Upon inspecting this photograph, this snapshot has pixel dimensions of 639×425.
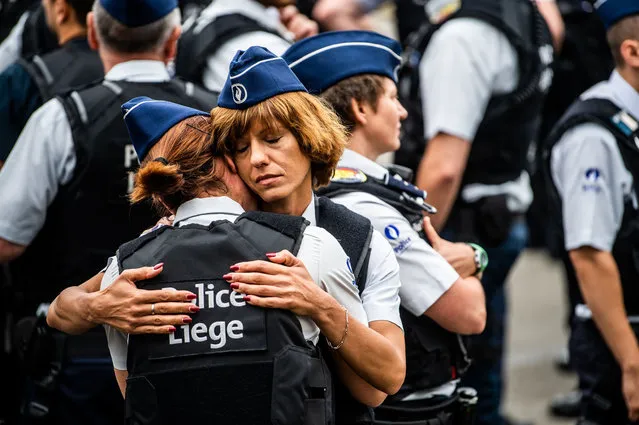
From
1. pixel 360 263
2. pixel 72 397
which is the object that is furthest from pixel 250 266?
pixel 72 397

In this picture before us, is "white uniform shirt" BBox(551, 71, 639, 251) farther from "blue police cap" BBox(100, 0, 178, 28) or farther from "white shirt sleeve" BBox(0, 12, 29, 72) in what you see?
"white shirt sleeve" BBox(0, 12, 29, 72)

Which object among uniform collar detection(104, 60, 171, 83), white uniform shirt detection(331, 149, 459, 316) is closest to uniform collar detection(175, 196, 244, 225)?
white uniform shirt detection(331, 149, 459, 316)

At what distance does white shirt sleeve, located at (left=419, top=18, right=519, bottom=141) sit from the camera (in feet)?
15.5

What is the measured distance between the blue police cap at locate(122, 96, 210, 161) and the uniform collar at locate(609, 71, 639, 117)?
79.6 inches

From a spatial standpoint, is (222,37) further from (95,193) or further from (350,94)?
(350,94)

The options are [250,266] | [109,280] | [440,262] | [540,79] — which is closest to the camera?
[250,266]

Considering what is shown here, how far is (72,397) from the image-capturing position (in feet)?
11.9

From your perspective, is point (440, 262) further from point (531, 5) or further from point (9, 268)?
point (531, 5)

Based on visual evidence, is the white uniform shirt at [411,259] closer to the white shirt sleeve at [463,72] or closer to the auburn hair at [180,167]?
the auburn hair at [180,167]

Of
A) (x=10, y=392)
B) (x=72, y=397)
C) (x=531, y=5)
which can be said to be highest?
(x=531, y=5)

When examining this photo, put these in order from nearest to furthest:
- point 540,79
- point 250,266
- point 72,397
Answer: point 250,266
point 72,397
point 540,79

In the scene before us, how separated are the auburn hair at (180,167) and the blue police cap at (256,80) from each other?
103mm

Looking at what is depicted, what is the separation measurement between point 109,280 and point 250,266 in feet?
1.37

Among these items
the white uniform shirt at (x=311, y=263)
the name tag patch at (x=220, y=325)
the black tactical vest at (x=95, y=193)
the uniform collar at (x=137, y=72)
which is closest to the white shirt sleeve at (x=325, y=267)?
the white uniform shirt at (x=311, y=263)
